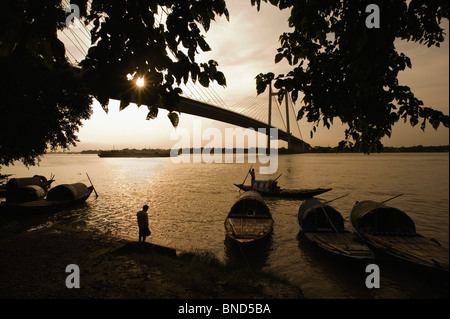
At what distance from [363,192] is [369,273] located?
82.7 ft

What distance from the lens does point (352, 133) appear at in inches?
176

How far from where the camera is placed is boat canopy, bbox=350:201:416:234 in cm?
1020

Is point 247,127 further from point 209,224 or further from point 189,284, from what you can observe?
point 189,284

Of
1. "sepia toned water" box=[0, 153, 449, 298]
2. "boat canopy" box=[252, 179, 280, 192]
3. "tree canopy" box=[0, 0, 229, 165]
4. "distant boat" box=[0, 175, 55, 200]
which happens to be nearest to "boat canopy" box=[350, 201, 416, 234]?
"sepia toned water" box=[0, 153, 449, 298]

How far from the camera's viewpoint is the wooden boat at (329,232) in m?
8.94

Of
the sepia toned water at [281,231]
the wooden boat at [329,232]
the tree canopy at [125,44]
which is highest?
the tree canopy at [125,44]

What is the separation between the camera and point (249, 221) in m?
12.2

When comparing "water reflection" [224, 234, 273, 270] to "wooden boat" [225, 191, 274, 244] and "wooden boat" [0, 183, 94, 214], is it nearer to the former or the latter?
"wooden boat" [225, 191, 274, 244]

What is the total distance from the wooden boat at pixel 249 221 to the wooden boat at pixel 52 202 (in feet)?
44.4

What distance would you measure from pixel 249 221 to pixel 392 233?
6.34 meters

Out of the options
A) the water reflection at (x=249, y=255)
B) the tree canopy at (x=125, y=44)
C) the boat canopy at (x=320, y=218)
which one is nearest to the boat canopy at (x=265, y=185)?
the boat canopy at (x=320, y=218)

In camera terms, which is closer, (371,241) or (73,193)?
(371,241)

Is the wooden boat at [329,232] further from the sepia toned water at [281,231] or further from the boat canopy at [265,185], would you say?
the boat canopy at [265,185]
